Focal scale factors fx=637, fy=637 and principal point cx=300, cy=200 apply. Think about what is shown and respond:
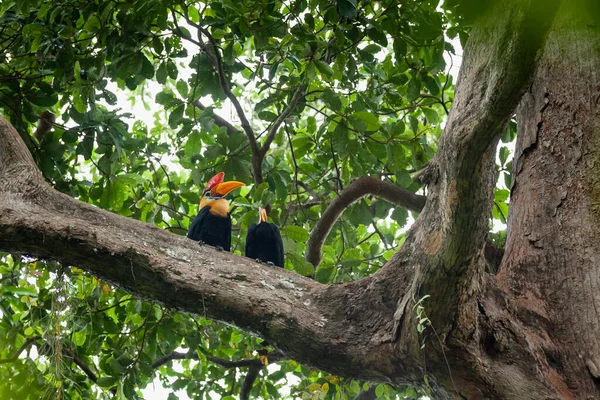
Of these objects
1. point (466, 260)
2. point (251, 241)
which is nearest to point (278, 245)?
point (251, 241)

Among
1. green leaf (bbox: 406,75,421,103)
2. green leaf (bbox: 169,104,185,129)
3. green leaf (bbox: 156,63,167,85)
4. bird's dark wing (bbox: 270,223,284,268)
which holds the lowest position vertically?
bird's dark wing (bbox: 270,223,284,268)

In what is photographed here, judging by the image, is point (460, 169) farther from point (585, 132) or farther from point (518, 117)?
point (518, 117)

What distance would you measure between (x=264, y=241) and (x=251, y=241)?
0.16 meters

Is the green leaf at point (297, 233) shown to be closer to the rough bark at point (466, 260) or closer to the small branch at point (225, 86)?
the small branch at point (225, 86)

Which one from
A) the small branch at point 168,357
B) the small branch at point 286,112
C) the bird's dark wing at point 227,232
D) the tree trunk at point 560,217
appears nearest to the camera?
the tree trunk at point 560,217

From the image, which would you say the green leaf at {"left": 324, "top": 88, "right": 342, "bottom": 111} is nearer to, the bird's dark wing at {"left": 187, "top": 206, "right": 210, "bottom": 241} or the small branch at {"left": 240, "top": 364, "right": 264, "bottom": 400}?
the bird's dark wing at {"left": 187, "top": 206, "right": 210, "bottom": 241}

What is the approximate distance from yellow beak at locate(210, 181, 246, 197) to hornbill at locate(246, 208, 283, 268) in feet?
1.56

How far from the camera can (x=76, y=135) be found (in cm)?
486

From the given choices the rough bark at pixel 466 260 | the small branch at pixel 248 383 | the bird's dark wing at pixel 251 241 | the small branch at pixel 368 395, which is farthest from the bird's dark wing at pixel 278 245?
the rough bark at pixel 466 260

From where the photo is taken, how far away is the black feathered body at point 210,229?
5531mm

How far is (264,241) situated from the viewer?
5.34 meters

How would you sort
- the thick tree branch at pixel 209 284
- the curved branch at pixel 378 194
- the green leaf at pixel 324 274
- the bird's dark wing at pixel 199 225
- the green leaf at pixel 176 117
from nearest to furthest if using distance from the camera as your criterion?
the thick tree branch at pixel 209 284 → the curved branch at pixel 378 194 → the green leaf at pixel 324 274 → the green leaf at pixel 176 117 → the bird's dark wing at pixel 199 225

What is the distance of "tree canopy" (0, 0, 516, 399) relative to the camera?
14.8ft

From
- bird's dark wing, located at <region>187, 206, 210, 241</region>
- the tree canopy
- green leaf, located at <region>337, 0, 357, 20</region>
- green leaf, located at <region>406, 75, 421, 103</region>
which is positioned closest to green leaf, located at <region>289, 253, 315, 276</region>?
the tree canopy
